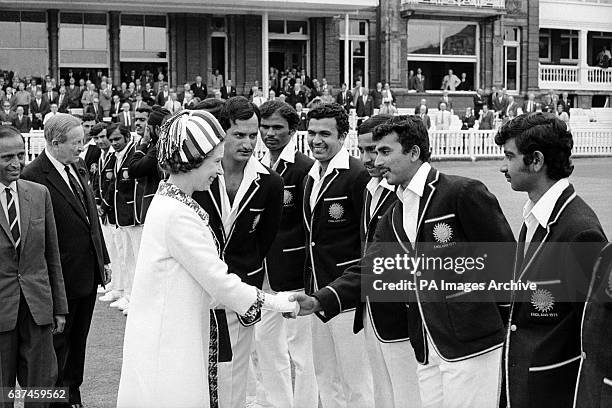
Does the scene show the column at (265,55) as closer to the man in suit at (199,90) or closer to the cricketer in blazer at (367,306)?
the man in suit at (199,90)

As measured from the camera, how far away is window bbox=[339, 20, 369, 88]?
3956 centimetres

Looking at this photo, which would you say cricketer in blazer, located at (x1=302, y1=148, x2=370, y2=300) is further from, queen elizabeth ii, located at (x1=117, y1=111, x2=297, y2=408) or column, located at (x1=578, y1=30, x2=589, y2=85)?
column, located at (x1=578, y1=30, x2=589, y2=85)

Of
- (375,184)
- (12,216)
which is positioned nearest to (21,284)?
(12,216)

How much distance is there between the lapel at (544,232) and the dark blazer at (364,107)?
29.7m

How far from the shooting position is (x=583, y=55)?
4731 cm

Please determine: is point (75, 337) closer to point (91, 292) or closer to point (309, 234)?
point (91, 292)

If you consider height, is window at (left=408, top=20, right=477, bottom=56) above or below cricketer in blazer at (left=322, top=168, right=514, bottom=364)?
above

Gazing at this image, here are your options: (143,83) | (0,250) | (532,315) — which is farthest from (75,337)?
(143,83)

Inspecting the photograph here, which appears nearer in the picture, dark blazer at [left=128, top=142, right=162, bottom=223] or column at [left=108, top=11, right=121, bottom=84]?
dark blazer at [left=128, top=142, right=162, bottom=223]

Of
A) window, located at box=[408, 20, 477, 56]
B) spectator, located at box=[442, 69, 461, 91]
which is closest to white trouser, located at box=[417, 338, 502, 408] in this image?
window, located at box=[408, 20, 477, 56]

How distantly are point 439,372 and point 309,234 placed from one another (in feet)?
5.63

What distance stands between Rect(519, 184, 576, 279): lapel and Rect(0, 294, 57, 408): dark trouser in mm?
2891

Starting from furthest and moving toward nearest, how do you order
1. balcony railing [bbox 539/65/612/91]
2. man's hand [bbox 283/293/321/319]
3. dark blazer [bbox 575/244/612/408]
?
1. balcony railing [bbox 539/65/612/91]
2. man's hand [bbox 283/293/321/319]
3. dark blazer [bbox 575/244/612/408]

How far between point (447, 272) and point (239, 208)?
4.94 feet
